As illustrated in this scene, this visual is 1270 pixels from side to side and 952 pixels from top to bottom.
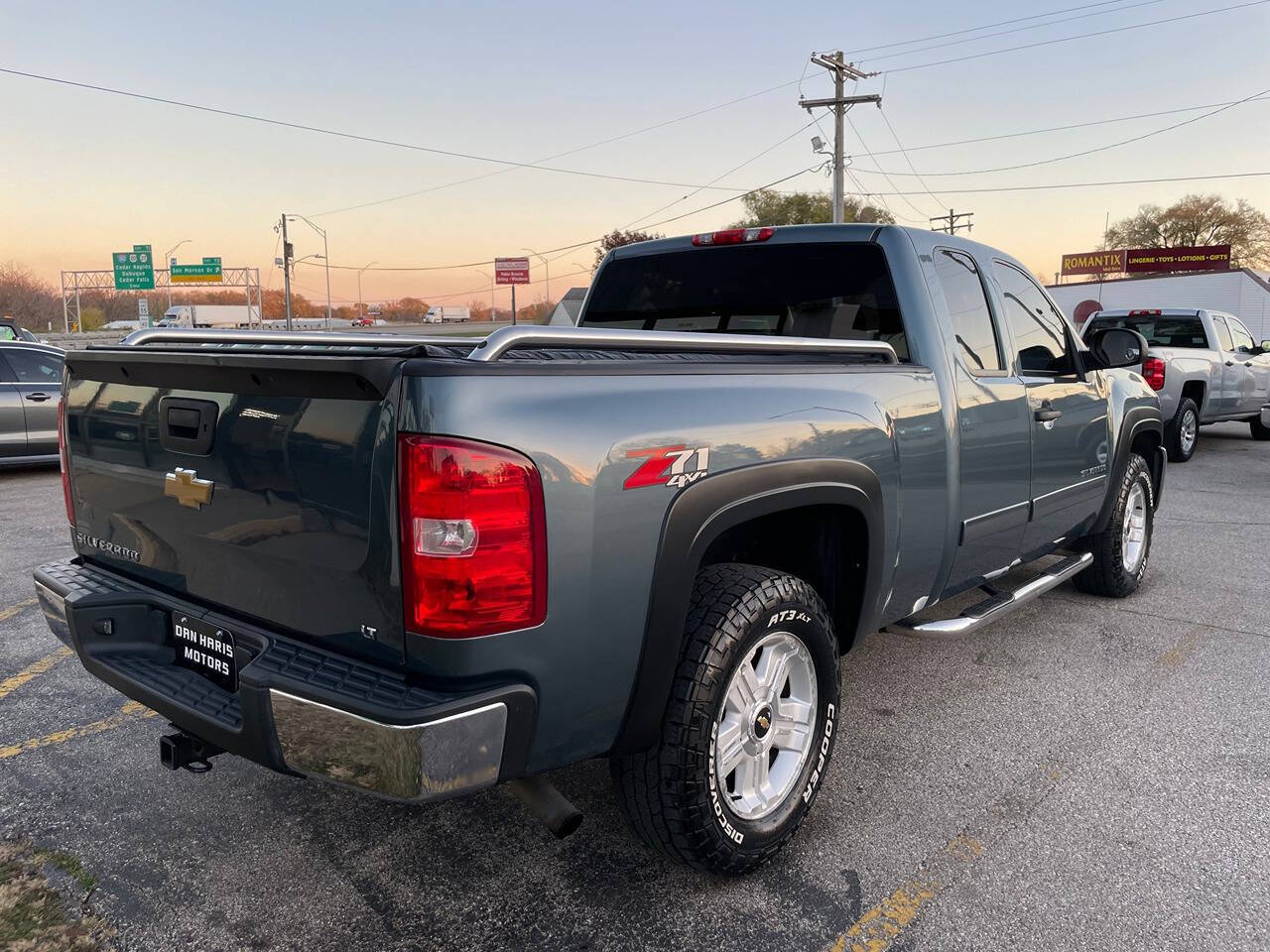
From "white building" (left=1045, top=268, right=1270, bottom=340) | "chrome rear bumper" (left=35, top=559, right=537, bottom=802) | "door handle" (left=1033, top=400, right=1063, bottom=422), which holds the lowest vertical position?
"chrome rear bumper" (left=35, top=559, right=537, bottom=802)

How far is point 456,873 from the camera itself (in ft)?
9.05

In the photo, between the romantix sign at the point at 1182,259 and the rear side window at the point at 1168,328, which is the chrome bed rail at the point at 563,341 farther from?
the romantix sign at the point at 1182,259

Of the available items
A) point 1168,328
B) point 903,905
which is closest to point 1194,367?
point 1168,328

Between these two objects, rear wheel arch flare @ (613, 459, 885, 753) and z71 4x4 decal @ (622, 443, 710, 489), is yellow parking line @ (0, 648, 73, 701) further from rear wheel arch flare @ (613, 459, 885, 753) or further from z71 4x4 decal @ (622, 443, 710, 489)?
z71 4x4 decal @ (622, 443, 710, 489)

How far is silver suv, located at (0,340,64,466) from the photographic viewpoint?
10.1 meters

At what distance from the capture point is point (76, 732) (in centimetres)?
372

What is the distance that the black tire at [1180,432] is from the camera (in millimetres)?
11750

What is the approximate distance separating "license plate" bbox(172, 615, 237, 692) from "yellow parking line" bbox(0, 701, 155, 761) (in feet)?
3.37

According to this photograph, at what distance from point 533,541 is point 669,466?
0.44 meters

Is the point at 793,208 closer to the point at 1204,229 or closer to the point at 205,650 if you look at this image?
the point at 1204,229

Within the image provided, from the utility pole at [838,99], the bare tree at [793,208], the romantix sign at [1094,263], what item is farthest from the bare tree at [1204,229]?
the utility pole at [838,99]

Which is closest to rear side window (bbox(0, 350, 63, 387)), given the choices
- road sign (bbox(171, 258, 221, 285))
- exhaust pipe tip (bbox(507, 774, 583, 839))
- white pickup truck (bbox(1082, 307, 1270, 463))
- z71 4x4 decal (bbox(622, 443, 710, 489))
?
exhaust pipe tip (bbox(507, 774, 583, 839))

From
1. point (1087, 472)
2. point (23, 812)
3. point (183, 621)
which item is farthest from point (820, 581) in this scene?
point (23, 812)

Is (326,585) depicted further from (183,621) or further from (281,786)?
(281,786)
